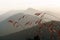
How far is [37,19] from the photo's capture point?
974mm

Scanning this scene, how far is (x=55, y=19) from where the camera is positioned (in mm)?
959

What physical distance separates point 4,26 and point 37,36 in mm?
289

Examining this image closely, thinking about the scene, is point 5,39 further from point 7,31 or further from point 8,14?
point 8,14

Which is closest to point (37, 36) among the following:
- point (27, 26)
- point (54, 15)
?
→ point (27, 26)

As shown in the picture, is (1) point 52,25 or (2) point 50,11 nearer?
(1) point 52,25

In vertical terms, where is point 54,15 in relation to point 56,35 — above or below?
above

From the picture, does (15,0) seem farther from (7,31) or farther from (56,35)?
(56,35)

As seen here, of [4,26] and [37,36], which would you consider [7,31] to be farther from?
[37,36]

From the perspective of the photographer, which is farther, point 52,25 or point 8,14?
point 8,14

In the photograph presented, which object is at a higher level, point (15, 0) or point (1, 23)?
point (15, 0)

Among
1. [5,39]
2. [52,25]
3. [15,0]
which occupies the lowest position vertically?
[5,39]

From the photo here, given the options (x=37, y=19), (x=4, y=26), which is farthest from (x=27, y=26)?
(x=4, y=26)

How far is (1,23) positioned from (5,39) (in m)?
0.14

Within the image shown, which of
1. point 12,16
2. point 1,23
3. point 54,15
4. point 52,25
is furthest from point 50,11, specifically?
point 1,23
